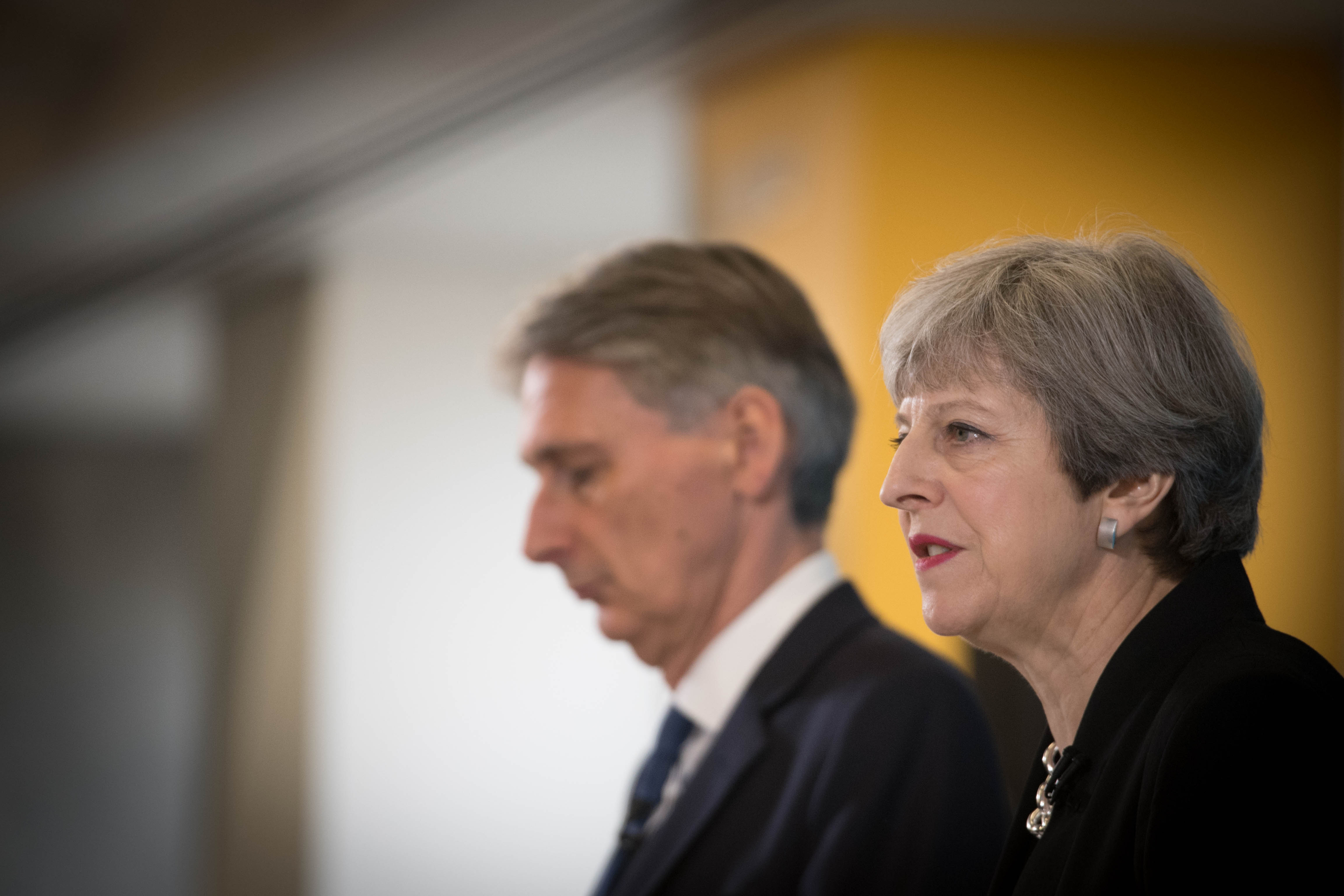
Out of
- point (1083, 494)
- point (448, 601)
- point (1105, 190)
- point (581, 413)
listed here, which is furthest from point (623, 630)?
point (448, 601)

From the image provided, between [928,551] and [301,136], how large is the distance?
13.4ft

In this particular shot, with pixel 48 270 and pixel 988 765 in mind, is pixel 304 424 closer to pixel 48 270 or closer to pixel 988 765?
pixel 48 270

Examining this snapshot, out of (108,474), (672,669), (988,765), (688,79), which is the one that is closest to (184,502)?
(108,474)

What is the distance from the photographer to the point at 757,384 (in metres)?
1.70

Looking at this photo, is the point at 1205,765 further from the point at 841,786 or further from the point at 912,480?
the point at 841,786

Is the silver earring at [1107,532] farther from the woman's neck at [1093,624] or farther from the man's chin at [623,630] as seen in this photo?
the man's chin at [623,630]

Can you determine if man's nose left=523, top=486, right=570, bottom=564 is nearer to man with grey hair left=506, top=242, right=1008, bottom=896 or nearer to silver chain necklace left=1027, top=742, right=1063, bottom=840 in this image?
man with grey hair left=506, top=242, right=1008, bottom=896

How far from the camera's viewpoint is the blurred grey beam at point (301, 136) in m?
3.89

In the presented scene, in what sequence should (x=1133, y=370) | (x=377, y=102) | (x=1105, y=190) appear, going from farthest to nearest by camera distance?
(x=377, y=102)
(x=1105, y=190)
(x=1133, y=370)

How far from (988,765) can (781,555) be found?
16.6 inches

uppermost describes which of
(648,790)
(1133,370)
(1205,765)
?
(1133,370)

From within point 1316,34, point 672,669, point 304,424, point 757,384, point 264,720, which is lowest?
point 264,720

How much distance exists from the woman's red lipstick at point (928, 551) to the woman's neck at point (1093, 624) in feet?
0.31

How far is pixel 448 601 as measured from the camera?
539cm
